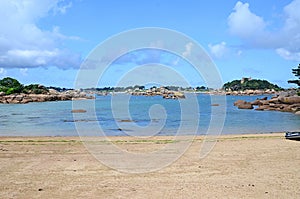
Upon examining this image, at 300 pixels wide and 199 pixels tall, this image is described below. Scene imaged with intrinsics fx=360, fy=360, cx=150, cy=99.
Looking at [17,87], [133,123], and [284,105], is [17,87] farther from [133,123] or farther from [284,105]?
[133,123]

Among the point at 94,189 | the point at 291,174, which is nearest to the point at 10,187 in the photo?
the point at 94,189

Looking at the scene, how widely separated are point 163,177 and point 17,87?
124331 millimetres

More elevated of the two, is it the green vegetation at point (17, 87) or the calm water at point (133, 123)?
the green vegetation at point (17, 87)

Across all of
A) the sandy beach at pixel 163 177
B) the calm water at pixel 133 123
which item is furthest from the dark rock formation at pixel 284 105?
the sandy beach at pixel 163 177

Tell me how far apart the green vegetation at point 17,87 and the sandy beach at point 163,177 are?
377 ft

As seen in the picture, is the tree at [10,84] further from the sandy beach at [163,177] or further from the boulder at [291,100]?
the sandy beach at [163,177]

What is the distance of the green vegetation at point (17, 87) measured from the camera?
122625 millimetres

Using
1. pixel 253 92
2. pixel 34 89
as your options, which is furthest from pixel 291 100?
pixel 253 92

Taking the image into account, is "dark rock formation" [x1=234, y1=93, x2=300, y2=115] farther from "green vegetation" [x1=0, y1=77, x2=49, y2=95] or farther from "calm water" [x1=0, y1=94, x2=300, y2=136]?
"green vegetation" [x1=0, y1=77, x2=49, y2=95]

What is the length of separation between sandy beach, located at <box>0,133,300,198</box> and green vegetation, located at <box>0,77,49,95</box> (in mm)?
115048

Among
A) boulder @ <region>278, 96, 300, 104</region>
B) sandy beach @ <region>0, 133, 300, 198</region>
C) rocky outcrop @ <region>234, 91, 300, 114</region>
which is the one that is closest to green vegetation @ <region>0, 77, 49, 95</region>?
rocky outcrop @ <region>234, 91, 300, 114</region>

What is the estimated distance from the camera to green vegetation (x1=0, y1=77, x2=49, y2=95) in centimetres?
12262

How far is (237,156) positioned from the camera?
13.4 meters

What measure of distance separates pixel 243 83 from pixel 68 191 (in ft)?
612
